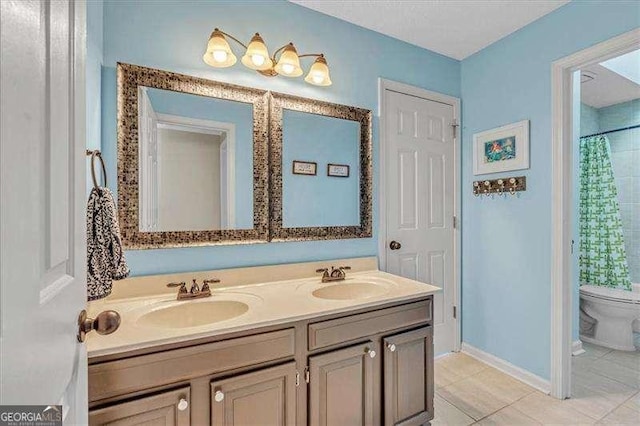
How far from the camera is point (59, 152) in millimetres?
520

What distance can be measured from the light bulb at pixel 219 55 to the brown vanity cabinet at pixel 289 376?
131cm

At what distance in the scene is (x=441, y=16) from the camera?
2.00m

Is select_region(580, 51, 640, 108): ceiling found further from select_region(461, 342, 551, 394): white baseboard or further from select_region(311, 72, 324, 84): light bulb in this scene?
select_region(461, 342, 551, 394): white baseboard

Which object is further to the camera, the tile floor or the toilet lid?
the toilet lid

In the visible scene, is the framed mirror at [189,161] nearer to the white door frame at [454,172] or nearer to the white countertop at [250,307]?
the white countertop at [250,307]

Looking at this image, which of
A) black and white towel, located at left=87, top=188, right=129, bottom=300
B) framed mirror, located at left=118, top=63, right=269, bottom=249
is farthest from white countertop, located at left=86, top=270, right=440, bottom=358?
framed mirror, located at left=118, top=63, right=269, bottom=249

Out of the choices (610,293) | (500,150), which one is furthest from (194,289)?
(610,293)

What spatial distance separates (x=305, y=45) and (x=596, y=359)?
321cm

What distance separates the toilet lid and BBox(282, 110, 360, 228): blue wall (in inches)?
92.2

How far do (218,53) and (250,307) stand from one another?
1.25 m

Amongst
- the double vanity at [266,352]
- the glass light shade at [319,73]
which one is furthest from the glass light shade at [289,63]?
the double vanity at [266,352]

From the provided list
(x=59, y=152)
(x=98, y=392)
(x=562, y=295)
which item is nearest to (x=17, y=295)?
(x=59, y=152)

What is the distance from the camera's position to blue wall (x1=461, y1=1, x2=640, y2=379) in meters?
1.89

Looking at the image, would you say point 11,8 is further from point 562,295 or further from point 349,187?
point 562,295
